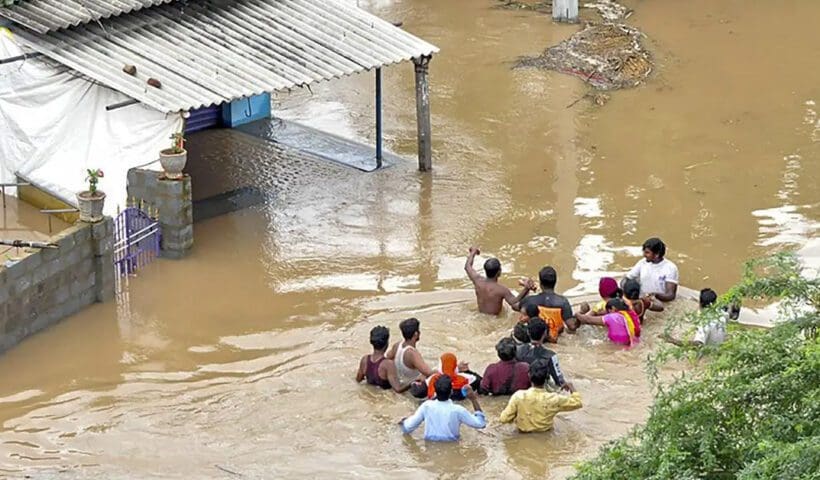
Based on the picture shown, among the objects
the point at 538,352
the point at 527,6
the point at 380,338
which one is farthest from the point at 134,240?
the point at 527,6

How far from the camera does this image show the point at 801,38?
1009 inches

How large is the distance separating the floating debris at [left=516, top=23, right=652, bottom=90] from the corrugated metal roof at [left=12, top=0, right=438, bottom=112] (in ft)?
16.4

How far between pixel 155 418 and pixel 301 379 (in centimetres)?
145

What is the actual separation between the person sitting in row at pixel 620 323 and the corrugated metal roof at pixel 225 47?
525cm

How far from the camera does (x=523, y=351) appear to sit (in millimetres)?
12914

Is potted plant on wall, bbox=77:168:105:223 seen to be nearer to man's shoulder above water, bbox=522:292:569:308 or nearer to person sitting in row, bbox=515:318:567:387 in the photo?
man's shoulder above water, bbox=522:292:569:308

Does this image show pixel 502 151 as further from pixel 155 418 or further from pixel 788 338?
pixel 788 338

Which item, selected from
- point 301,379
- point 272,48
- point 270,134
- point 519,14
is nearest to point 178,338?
point 301,379

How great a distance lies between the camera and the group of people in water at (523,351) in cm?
1209

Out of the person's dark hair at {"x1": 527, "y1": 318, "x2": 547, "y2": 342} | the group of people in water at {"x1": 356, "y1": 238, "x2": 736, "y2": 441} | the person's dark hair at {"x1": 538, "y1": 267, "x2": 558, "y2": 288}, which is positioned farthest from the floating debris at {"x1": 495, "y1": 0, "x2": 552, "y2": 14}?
the person's dark hair at {"x1": 527, "y1": 318, "x2": 547, "y2": 342}

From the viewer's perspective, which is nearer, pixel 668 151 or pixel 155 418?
pixel 155 418

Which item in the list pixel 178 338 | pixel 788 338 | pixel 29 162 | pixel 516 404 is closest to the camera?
pixel 788 338

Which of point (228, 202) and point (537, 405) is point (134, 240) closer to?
point (228, 202)

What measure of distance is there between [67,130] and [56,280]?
2.94 metres
